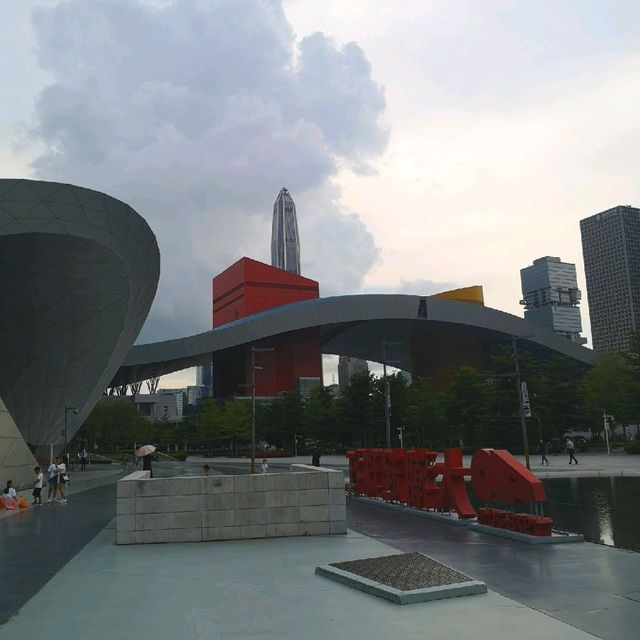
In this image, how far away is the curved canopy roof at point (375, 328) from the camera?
85.4m

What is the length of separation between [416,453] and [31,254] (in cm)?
2711

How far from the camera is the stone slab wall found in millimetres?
13664

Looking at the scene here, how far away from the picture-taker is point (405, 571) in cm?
934

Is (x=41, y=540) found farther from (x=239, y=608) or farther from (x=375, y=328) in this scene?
(x=375, y=328)

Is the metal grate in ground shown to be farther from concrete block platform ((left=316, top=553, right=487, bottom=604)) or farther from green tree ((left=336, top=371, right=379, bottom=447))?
green tree ((left=336, top=371, right=379, bottom=447))

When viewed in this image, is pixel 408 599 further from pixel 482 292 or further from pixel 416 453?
pixel 482 292

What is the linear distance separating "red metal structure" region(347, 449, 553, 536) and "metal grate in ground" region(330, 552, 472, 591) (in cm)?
350

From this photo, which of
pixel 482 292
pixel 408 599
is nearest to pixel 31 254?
pixel 408 599

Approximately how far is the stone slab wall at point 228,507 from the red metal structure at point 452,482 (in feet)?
10.9

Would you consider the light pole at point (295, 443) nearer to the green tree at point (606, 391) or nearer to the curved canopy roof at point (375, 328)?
the curved canopy roof at point (375, 328)

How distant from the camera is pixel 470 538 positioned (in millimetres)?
13430

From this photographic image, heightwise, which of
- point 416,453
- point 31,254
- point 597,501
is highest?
point 31,254

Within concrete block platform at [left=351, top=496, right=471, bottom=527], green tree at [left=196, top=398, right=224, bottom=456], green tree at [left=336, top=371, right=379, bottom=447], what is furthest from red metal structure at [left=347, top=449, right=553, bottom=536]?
green tree at [left=196, top=398, right=224, bottom=456]

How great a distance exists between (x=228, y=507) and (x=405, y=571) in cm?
576
